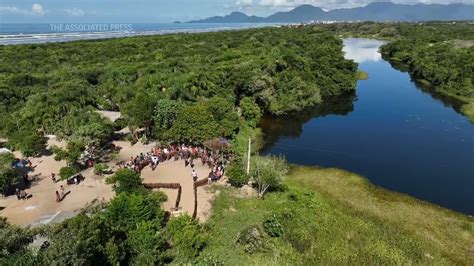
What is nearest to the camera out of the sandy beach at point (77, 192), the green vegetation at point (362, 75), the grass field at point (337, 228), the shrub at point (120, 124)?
the grass field at point (337, 228)

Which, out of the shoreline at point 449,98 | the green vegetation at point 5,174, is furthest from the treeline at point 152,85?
the shoreline at point 449,98

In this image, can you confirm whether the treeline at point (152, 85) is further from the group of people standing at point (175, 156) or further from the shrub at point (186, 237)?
the shrub at point (186, 237)

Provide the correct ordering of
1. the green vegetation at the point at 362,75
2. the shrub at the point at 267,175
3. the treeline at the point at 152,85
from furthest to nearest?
the green vegetation at the point at 362,75, the treeline at the point at 152,85, the shrub at the point at 267,175

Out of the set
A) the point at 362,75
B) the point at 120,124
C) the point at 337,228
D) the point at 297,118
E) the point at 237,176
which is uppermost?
the point at 362,75

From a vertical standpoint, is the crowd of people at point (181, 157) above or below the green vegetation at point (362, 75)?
below

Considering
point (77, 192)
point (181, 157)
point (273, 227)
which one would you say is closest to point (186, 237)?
point (273, 227)

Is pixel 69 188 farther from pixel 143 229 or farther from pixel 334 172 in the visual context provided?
pixel 334 172

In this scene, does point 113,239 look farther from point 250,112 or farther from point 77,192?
point 250,112

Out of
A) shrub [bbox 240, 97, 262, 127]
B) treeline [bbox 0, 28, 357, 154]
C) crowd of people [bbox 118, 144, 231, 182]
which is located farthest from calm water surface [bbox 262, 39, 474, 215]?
crowd of people [bbox 118, 144, 231, 182]
